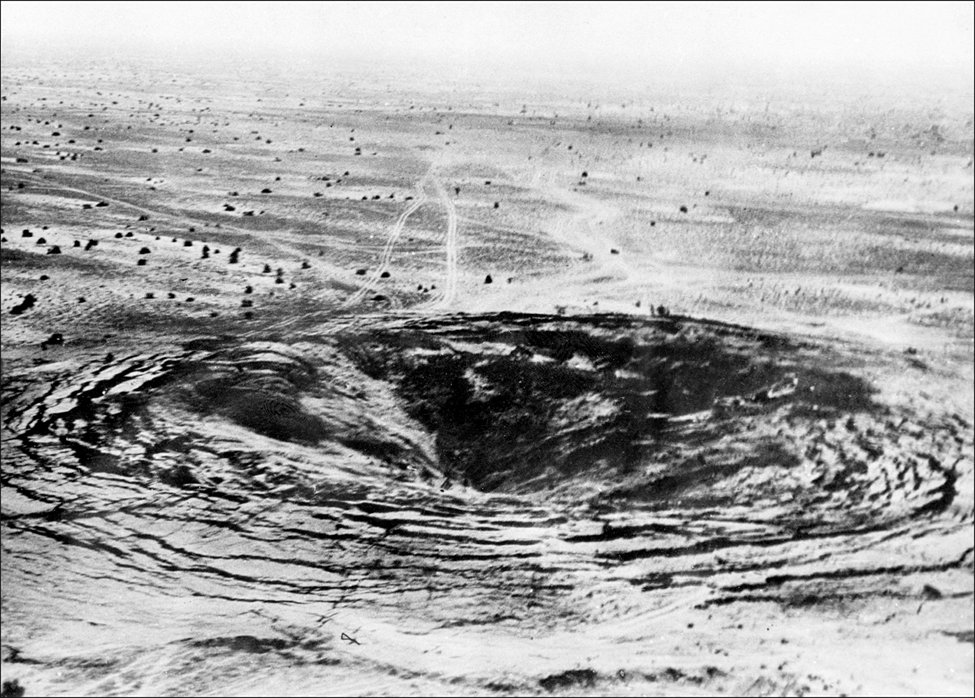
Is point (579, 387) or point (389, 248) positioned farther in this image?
point (389, 248)

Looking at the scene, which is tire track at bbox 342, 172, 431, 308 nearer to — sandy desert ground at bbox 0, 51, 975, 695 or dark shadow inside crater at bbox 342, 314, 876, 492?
sandy desert ground at bbox 0, 51, 975, 695

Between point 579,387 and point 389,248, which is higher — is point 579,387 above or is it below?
below

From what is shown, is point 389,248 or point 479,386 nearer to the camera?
point 479,386

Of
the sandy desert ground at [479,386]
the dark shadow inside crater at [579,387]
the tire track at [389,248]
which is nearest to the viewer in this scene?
the sandy desert ground at [479,386]

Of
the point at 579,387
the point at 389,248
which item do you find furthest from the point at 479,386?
the point at 389,248

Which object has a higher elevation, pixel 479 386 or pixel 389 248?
pixel 389 248

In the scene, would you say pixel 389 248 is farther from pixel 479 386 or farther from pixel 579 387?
pixel 579 387

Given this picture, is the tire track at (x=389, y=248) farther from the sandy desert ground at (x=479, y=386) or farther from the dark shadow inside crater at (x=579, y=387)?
the dark shadow inside crater at (x=579, y=387)

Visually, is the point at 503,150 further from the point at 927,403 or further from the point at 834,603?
the point at 834,603

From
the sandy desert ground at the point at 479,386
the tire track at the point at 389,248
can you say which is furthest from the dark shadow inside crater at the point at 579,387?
the tire track at the point at 389,248
